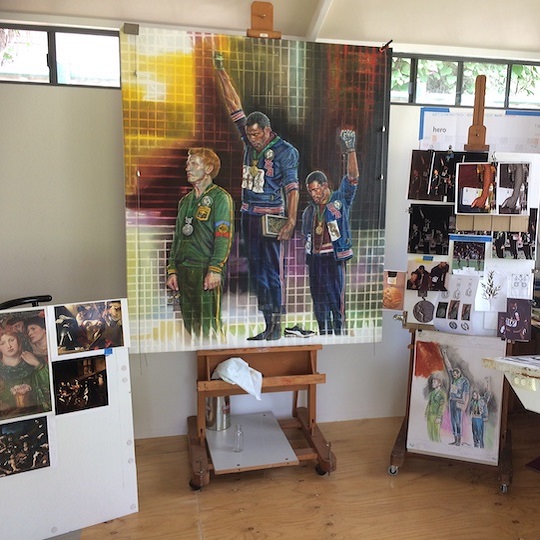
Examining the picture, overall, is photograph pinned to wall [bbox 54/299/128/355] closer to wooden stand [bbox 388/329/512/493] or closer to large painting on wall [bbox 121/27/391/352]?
large painting on wall [bbox 121/27/391/352]

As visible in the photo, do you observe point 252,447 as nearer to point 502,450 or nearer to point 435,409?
point 435,409

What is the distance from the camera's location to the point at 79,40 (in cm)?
243

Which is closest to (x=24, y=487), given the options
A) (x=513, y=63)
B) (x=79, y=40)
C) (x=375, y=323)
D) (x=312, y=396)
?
(x=312, y=396)

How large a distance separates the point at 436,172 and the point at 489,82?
998 mm

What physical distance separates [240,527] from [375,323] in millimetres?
1065

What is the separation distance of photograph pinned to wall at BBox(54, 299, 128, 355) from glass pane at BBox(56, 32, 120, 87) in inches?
45.8

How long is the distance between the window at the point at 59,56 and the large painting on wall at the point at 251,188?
51 cm

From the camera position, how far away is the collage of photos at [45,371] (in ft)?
6.07

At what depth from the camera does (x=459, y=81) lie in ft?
9.41

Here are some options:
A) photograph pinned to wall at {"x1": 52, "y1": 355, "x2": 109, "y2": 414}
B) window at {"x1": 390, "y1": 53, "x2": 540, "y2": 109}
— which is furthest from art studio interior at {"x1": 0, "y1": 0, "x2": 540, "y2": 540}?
window at {"x1": 390, "y1": 53, "x2": 540, "y2": 109}

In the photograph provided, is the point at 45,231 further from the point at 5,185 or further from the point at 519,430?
the point at 519,430

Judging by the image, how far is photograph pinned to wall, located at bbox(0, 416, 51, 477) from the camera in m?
1.84

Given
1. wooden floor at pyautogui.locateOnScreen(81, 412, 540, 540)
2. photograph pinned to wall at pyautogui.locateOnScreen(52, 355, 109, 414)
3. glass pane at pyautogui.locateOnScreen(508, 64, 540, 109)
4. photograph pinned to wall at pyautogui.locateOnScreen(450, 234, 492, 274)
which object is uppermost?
glass pane at pyautogui.locateOnScreen(508, 64, 540, 109)

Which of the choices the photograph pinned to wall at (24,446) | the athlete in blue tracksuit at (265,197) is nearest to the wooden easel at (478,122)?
the athlete in blue tracksuit at (265,197)
